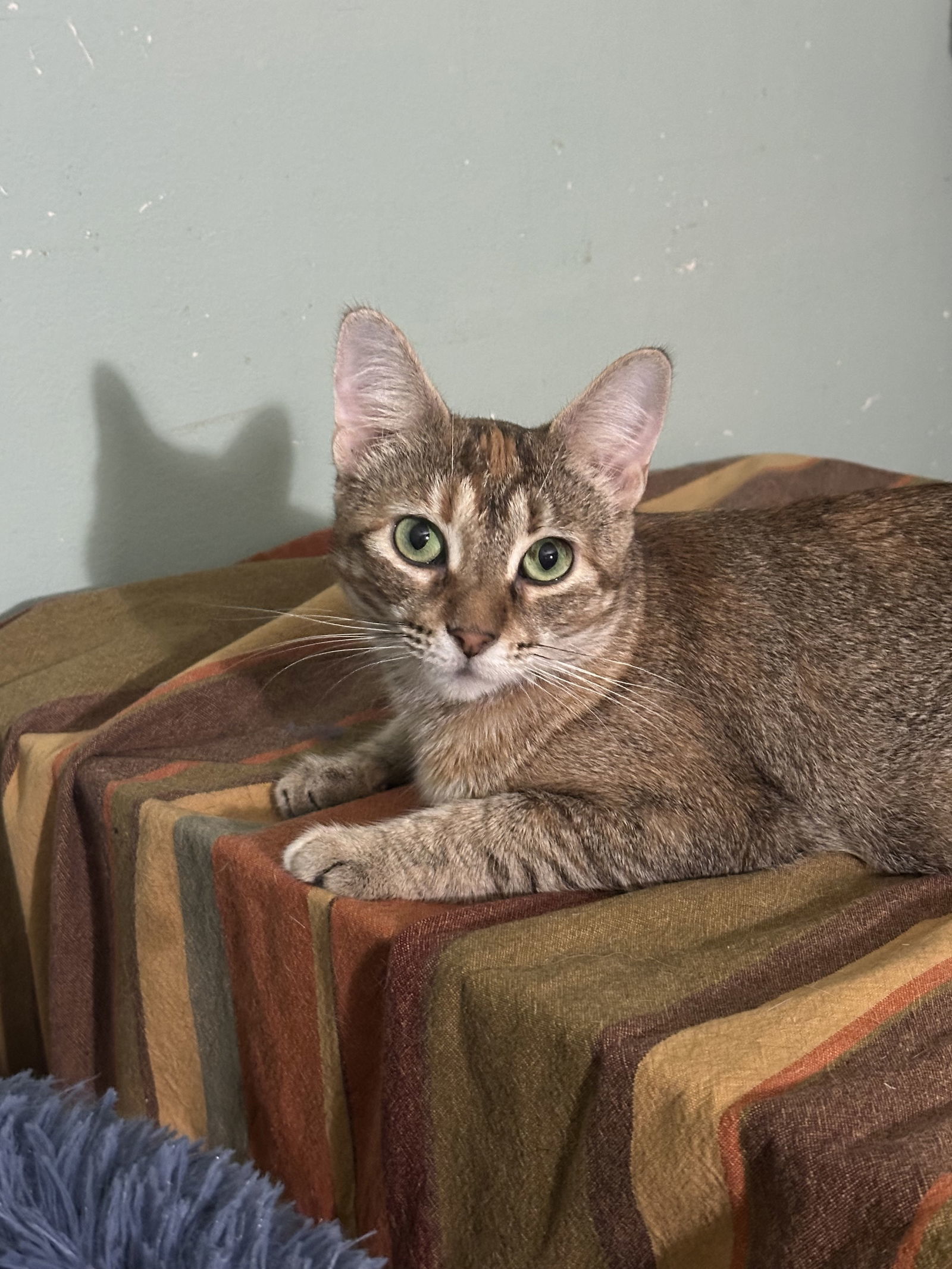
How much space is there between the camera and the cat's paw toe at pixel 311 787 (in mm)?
1511

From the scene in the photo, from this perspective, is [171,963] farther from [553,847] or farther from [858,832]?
→ [858,832]

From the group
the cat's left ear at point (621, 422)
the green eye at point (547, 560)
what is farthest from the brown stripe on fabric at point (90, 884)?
the cat's left ear at point (621, 422)

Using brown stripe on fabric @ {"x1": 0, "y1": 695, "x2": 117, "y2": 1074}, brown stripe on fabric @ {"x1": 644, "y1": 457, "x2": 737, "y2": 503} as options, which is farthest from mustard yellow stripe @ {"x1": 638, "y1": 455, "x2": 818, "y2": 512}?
brown stripe on fabric @ {"x1": 0, "y1": 695, "x2": 117, "y2": 1074}

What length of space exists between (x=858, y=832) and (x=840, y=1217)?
671 mm

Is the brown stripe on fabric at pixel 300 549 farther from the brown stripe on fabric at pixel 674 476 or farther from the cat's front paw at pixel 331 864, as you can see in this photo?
the cat's front paw at pixel 331 864

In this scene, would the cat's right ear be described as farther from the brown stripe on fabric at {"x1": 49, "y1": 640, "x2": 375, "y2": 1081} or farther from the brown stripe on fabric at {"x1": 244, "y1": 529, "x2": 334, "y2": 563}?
the brown stripe on fabric at {"x1": 244, "y1": 529, "x2": 334, "y2": 563}

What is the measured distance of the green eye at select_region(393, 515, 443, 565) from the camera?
1.42 m

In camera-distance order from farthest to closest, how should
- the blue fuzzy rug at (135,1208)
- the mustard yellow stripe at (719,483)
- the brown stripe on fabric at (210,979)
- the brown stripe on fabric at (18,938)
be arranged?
the mustard yellow stripe at (719,483) < the brown stripe on fabric at (18,938) < the brown stripe on fabric at (210,979) < the blue fuzzy rug at (135,1208)

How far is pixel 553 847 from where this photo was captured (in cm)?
130

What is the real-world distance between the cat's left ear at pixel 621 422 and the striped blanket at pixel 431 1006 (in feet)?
1.41

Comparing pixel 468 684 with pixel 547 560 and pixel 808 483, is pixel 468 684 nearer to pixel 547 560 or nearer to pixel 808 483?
pixel 547 560

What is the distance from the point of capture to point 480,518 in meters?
1.41

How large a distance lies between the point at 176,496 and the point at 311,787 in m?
0.71

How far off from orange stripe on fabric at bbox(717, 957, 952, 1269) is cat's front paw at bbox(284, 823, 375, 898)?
0.50 m
